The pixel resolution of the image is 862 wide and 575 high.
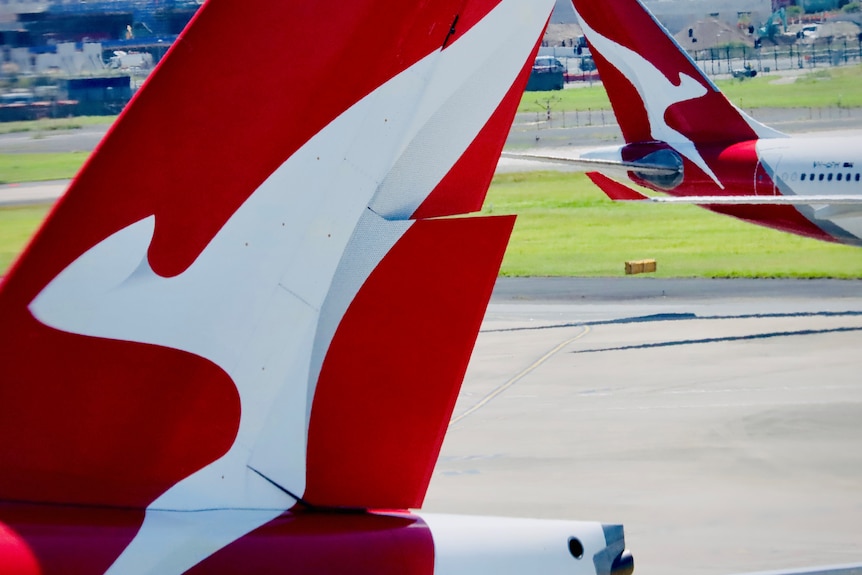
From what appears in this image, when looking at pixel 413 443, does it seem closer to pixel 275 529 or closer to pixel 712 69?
pixel 275 529

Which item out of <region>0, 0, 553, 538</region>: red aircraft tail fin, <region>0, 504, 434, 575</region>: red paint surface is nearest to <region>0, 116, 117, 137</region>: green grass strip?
<region>0, 0, 553, 538</region>: red aircraft tail fin

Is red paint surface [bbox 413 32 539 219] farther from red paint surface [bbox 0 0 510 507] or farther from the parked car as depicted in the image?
the parked car

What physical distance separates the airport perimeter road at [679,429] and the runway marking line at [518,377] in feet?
0.17

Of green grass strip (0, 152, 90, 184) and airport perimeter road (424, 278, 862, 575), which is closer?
airport perimeter road (424, 278, 862, 575)

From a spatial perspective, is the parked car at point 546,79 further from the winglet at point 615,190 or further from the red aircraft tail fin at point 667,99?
the winglet at point 615,190

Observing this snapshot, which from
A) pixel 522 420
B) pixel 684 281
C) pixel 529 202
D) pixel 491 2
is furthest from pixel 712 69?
pixel 491 2

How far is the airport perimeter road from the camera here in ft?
34.9

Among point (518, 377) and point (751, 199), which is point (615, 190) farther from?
point (518, 377)

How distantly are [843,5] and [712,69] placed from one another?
12440mm

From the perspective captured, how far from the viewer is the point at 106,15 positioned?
23.8 m

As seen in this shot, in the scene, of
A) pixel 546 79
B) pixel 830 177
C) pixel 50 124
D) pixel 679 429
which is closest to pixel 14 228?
pixel 50 124

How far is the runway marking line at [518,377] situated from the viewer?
15.7 m

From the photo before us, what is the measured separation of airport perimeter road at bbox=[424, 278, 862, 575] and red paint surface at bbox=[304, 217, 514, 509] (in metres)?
4.98

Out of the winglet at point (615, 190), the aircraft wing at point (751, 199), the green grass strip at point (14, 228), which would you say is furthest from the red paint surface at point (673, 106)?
the green grass strip at point (14, 228)
